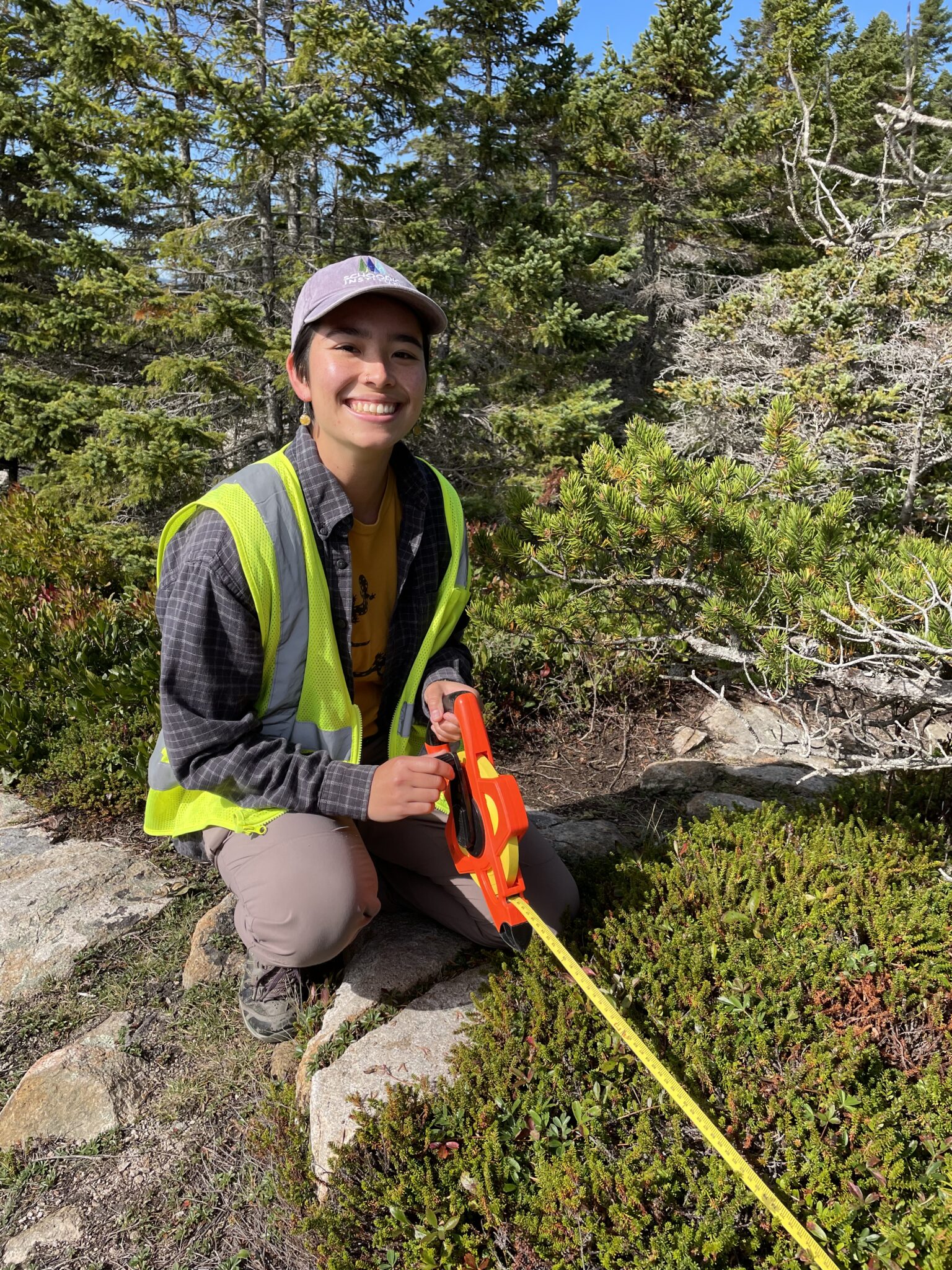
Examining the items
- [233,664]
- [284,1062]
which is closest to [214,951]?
[284,1062]

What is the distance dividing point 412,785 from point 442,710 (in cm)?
42

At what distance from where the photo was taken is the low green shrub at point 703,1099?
5.45 feet

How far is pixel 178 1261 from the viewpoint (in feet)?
6.21

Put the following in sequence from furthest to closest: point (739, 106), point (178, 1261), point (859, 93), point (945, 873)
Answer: point (859, 93) < point (739, 106) < point (945, 873) < point (178, 1261)

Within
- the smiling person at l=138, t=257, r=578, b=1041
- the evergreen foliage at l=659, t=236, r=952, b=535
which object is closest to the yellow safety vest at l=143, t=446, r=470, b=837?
the smiling person at l=138, t=257, r=578, b=1041

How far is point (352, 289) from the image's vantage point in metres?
1.98

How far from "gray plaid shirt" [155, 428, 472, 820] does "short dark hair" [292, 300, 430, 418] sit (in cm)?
18

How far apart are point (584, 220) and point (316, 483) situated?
480 inches

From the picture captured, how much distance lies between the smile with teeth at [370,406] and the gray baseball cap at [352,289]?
0.23 m

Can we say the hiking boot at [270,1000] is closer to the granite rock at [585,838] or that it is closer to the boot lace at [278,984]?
the boot lace at [278,984]

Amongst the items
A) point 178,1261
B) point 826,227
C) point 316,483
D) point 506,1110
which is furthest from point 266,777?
point 826,227

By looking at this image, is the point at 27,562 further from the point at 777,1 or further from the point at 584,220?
the point at 777,1

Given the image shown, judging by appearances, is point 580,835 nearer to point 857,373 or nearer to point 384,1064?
point 384,1064

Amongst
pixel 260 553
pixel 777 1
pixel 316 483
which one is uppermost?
pixel 777 1
